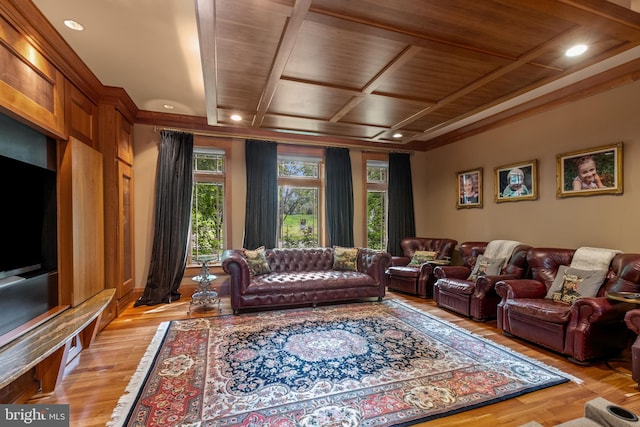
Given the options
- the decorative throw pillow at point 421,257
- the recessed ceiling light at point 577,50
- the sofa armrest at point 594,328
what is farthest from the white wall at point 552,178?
the recessed ceiling light at point 577,50

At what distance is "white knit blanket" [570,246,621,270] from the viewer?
3.02 meters

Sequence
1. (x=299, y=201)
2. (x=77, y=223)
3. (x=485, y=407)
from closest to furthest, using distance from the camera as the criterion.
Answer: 1. (x=485, y=407)
2. (x=77, y=223)
3. (x=299, y=201)

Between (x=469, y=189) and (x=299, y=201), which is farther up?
(x=469, y=189)

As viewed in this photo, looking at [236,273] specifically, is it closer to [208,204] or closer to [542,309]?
[208,204]

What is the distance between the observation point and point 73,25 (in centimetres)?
249

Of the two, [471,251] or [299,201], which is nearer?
[471,251]

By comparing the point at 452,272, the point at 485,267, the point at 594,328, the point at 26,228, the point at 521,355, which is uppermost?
the point at 26,228

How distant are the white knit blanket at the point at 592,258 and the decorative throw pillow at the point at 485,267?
84 centimetres

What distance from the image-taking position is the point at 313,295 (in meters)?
4.26

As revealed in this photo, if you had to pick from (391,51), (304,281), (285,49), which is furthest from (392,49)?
(304,281)

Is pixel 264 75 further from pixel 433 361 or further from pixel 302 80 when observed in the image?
pixel 433 361

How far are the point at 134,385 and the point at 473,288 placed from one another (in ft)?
A: 12.5

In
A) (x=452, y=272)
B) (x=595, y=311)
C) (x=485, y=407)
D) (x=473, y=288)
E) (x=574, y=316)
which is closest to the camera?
(x=485, y=407)

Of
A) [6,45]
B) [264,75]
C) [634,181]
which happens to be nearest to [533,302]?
[634,181]
